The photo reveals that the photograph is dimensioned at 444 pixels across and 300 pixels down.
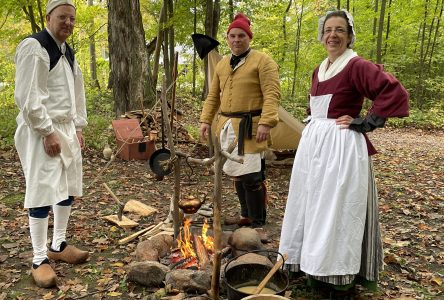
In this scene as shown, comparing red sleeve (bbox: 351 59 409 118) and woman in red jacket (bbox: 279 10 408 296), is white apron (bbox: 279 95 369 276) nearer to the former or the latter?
woman in red jacket (bbox: 279 10 408 296)

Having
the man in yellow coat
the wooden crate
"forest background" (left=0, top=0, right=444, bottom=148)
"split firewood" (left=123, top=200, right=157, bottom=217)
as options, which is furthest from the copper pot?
"forest background" (left=0, top=0, right=444, bottom=148)

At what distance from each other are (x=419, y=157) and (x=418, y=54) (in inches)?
369

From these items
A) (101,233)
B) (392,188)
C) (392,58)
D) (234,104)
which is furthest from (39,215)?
(392,58)

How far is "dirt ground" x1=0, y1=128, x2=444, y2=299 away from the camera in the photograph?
2.80m

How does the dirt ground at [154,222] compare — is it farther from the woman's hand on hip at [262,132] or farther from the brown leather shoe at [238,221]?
the woman's hand on hip at [262,132]

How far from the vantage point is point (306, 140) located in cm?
263

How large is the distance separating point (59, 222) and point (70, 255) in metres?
0.29

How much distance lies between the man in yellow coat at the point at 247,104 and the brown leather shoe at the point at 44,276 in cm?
173

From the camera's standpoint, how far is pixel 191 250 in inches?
121

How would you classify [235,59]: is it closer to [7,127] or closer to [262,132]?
[262,132]

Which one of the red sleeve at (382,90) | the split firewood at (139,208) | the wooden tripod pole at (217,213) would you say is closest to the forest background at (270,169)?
the split firewood at (139,208)

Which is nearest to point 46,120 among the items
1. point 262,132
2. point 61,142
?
point 61,142

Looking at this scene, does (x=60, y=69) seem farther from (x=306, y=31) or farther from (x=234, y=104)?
(x=306, y=31)

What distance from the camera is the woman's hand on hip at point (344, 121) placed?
95.8 inches
